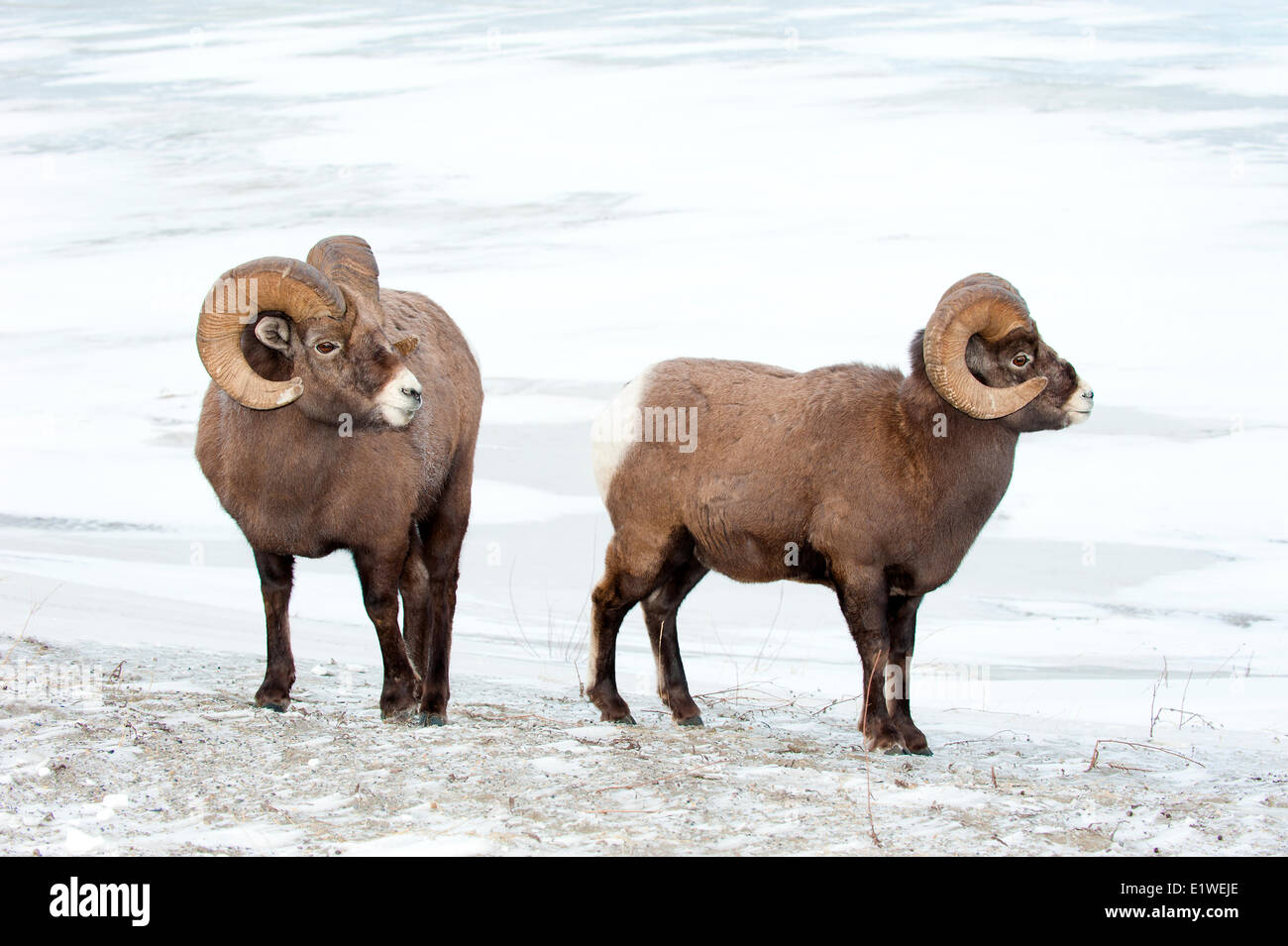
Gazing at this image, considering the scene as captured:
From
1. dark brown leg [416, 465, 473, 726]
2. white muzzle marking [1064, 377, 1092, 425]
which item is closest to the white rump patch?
dark brown leg [416, 465, 473, 726]

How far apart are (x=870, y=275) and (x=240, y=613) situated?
12.5 meters

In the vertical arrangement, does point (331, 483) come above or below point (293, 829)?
above

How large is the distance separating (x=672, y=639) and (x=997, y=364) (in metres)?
2.24

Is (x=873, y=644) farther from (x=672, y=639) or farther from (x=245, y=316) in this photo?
(x=245, y=316)

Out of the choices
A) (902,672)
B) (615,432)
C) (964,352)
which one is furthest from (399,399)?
(902,672)

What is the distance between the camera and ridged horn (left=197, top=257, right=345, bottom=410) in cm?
770

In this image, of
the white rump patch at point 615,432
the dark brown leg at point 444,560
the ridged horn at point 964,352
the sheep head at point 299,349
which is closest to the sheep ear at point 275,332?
the sheep head at point 299,349

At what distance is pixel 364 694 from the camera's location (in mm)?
9125

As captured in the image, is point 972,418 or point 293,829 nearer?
point 293,829

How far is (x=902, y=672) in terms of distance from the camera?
848cm

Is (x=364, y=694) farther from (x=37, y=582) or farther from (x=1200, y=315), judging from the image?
(x=1200, y=315)

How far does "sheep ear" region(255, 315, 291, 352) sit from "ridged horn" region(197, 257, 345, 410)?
79 mm

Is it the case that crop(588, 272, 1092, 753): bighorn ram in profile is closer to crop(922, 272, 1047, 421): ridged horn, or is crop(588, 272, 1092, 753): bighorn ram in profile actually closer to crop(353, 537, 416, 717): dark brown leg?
crop(922, 272, 1047, 421): ridged horn
